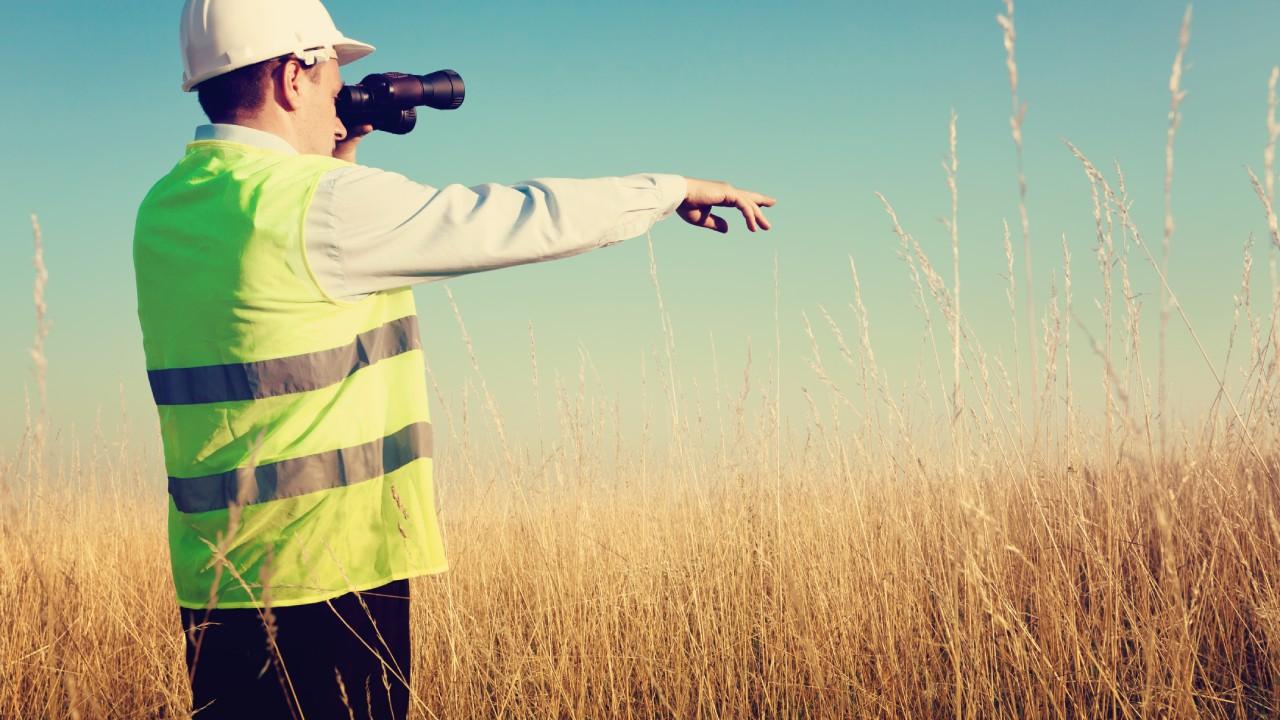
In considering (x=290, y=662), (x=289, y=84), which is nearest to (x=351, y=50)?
(x=289, y=84)

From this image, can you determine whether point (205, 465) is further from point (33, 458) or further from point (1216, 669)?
point (33, 458)

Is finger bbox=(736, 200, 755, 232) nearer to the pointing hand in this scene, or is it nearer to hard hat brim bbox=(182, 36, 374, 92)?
the pointing hand

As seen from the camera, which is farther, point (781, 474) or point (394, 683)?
point (781, 474)

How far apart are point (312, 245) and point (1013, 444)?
5.94 ft

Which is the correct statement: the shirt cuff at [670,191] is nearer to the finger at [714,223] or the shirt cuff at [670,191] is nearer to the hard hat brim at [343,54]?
the finger at [714,223]

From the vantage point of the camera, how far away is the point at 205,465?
4.04ft

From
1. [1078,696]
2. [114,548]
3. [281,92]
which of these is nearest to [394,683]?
[281,92]

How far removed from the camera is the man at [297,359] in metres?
1.17

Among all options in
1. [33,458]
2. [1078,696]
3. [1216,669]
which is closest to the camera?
[1078,696]

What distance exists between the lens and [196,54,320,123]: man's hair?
1.35 metres

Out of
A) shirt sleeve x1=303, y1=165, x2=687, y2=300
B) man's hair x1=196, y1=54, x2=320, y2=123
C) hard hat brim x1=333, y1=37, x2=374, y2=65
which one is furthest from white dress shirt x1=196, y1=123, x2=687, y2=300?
hard hat brim x1=333, y1=37, x2=374, y2=65

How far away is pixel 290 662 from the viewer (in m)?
1.23

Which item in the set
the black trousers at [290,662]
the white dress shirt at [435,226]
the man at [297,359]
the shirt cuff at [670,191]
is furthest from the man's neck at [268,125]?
the black trousers at [290,662]

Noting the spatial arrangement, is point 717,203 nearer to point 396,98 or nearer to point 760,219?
point 760,219
